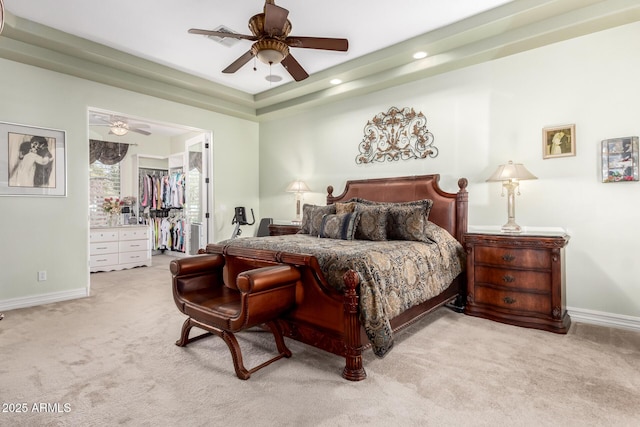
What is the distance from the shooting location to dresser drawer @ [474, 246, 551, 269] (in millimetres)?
3068

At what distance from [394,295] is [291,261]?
2.62ft

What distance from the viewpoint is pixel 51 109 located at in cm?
403

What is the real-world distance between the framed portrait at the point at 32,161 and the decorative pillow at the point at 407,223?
396 centimetres

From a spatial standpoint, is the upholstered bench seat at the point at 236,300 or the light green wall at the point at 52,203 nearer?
the upholstered bench seat at the point at 236,300

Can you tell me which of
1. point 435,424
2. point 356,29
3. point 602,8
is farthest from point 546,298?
point 356,29

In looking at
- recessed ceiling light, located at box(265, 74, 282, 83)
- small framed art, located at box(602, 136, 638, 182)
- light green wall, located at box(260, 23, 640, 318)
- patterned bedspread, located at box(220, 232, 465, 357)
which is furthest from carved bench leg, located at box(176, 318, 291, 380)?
recessed ceiling light, located at box(265, 74, 282, 83)

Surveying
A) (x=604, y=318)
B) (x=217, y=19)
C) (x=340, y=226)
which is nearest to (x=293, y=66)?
(x=217, y=19)

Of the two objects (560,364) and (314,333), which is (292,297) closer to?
(314,333)

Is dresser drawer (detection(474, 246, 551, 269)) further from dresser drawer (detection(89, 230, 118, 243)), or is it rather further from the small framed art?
dresser drawer (detection(89, 230, 118, 243))

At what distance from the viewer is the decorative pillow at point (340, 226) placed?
3584 mm

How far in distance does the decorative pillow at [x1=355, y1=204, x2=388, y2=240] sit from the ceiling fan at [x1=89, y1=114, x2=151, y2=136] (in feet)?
14.7

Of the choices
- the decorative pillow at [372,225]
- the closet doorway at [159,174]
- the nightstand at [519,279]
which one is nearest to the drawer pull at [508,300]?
the nightstand at [519,279]

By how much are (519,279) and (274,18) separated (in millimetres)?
3101

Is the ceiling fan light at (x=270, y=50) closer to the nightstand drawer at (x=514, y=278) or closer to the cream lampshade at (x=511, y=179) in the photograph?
the cream lampshade at (x=511, y=179)
